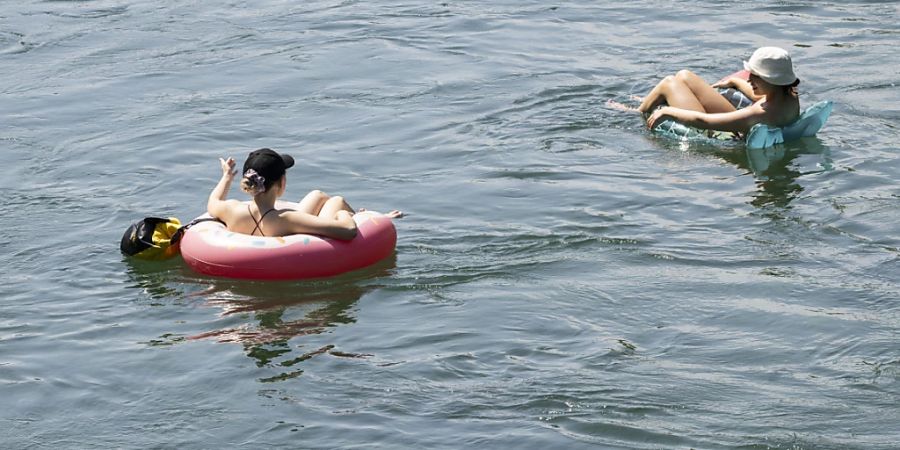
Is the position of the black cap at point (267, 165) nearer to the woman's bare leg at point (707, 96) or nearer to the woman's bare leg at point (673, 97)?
the woman's bare leg at point (673, 97)

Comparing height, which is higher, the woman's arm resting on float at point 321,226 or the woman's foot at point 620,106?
the woman's arm resting on float at point 321,226

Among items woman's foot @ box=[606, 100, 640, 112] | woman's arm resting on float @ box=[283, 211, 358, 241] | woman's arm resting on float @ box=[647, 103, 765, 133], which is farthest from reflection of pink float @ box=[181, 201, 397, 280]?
woman's foot @ box=[606, 100, 640, 112]

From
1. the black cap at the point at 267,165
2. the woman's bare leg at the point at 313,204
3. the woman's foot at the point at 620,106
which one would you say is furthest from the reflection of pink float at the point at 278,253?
the woman's foot at the point at 620,106

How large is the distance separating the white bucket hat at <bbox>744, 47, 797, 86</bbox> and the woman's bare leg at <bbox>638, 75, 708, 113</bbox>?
839 mm

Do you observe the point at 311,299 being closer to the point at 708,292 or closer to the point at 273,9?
the point at 708,292

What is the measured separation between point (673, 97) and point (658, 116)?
26 cm

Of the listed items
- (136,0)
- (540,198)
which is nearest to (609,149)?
(540,198)

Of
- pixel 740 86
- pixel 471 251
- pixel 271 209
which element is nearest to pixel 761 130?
pixel 740 86

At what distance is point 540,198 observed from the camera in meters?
11.1

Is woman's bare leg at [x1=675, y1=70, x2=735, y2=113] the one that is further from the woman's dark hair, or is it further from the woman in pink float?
the woman in pink float

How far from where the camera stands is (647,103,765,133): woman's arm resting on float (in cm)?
1196

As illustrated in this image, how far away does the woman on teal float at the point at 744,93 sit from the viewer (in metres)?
11.6

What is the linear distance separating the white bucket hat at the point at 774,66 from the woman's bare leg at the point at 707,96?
0.76m

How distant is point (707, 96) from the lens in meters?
12.4
